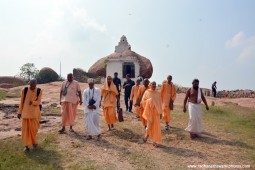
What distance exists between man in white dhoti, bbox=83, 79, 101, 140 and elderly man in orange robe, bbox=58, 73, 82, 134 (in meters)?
0.80

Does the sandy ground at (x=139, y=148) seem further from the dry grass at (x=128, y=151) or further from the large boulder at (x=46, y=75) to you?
the large boulder at (x=46, y=75)

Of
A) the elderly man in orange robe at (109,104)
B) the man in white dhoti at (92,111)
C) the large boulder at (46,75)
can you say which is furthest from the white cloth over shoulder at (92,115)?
the large boulder at (46,75)

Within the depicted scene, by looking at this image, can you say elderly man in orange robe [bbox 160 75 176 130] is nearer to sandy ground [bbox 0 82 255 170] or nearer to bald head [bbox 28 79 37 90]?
sandy ground [bbox 0 82 255 170]

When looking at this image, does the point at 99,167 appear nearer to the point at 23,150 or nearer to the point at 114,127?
the point at 23,150

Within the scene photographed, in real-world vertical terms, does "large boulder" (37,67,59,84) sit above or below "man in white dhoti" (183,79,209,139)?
above

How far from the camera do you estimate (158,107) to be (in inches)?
341

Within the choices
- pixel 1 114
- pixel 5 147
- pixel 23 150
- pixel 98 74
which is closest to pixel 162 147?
pixel 23 150

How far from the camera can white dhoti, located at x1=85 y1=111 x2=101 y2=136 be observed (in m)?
9.07

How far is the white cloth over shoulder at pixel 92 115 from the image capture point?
909 cm

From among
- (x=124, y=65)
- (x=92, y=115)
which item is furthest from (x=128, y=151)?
(x=124, y=65)

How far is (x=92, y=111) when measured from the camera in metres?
9.16

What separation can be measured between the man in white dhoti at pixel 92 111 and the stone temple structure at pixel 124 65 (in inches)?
916

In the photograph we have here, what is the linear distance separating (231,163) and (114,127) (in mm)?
4527

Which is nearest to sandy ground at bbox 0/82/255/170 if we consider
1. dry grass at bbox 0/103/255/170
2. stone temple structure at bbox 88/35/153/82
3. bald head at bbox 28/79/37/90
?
dry grass at bbox 0/103/255/170
